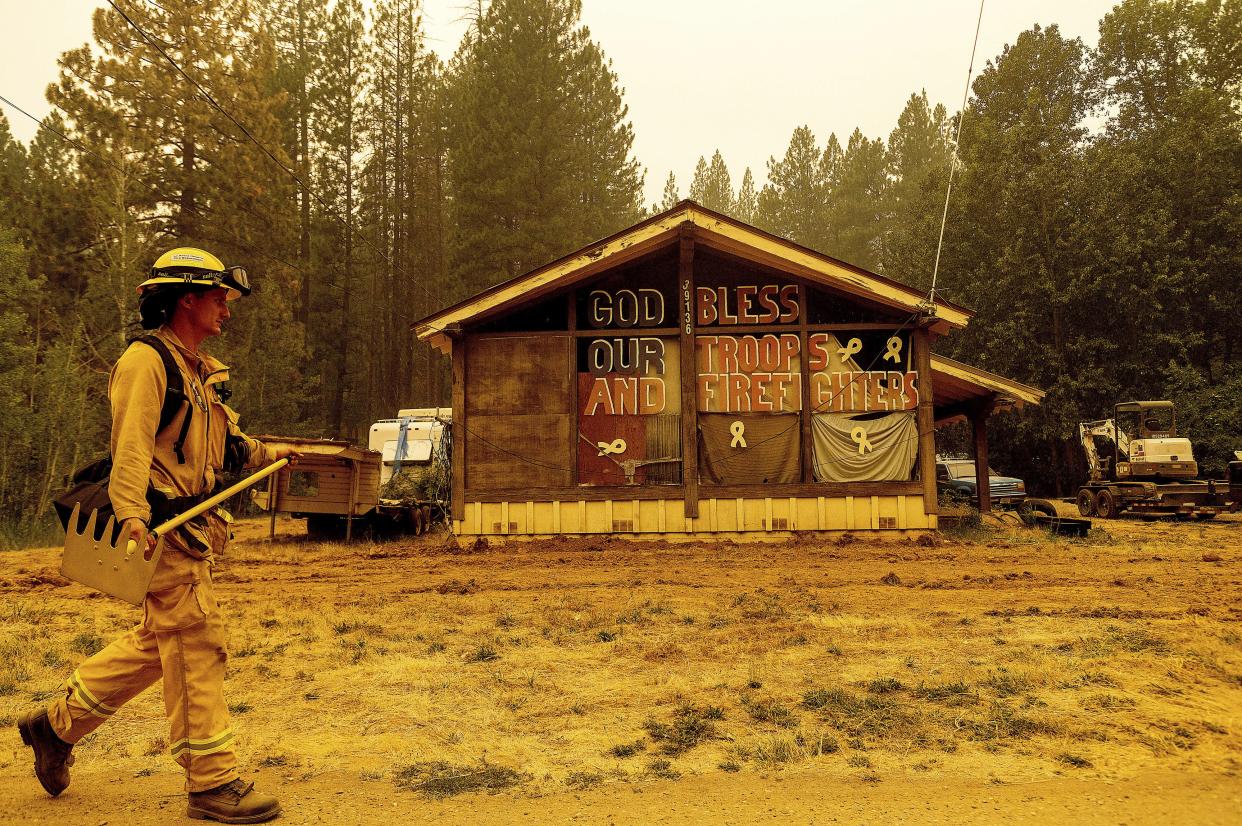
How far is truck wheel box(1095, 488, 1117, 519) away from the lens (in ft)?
73.1

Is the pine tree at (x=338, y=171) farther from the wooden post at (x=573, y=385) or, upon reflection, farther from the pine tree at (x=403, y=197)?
the wooden post at (x=573, y=385)

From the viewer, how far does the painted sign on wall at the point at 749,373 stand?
48.6 feet

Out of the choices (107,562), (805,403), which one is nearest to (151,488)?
(107,562)

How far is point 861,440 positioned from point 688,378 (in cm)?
326

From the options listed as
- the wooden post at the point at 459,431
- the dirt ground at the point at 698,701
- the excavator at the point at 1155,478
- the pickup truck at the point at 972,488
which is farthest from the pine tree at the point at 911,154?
the dirt ground at the point at 698,701

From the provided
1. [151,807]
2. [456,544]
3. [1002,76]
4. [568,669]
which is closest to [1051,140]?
[1002,76]

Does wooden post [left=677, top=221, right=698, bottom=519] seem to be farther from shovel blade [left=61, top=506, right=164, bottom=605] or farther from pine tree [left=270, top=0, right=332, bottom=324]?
pine tree [left=270, top=0, right=332, bottom=324]

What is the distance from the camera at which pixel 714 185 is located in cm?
7512

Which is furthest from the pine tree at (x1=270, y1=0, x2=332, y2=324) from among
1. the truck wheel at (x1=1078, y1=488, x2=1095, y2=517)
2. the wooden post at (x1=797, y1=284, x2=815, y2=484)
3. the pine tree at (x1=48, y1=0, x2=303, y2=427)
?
the truck wheel at (x1=1078, y1=488, x2=1095, y2=517)

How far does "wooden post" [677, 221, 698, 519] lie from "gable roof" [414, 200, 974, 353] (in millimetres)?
371

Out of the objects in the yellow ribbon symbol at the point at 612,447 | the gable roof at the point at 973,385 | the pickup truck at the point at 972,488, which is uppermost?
the gable roof at the point at 973,385

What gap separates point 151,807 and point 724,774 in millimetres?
2745

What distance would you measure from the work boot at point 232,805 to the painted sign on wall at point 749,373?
38.3 ft

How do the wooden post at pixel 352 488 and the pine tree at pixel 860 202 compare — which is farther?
the pine tree at pixel 860 202
